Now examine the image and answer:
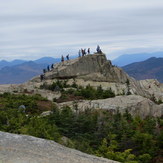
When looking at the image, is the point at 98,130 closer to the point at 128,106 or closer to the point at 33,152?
the point at 128,106

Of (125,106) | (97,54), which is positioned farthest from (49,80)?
(125,106)

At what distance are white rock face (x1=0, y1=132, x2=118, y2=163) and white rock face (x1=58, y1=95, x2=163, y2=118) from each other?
22.2 m

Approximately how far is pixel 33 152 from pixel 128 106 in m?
26.2

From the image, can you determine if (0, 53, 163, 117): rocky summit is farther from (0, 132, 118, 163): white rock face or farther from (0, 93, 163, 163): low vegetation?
(0, 132, 118, 163): white rock face

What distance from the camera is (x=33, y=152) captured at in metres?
12.1

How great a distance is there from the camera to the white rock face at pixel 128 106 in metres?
36.4

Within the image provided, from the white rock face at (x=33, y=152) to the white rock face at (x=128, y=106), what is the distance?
2218cm

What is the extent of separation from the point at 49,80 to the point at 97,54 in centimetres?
1146

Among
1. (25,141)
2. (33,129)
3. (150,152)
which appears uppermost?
(25,141)

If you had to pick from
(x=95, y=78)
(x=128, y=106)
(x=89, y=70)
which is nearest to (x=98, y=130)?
(x=128, y=106)

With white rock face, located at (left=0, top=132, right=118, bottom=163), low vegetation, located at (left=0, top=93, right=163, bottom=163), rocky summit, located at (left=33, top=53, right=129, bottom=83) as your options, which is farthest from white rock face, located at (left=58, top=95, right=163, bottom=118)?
white rock face, located at (left=0, top=132, right=118, bottom=163)

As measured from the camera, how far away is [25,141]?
13.2 metres

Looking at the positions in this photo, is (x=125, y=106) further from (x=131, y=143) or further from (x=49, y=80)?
(x=49, y=80)

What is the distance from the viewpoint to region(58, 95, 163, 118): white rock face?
36.4 meters
